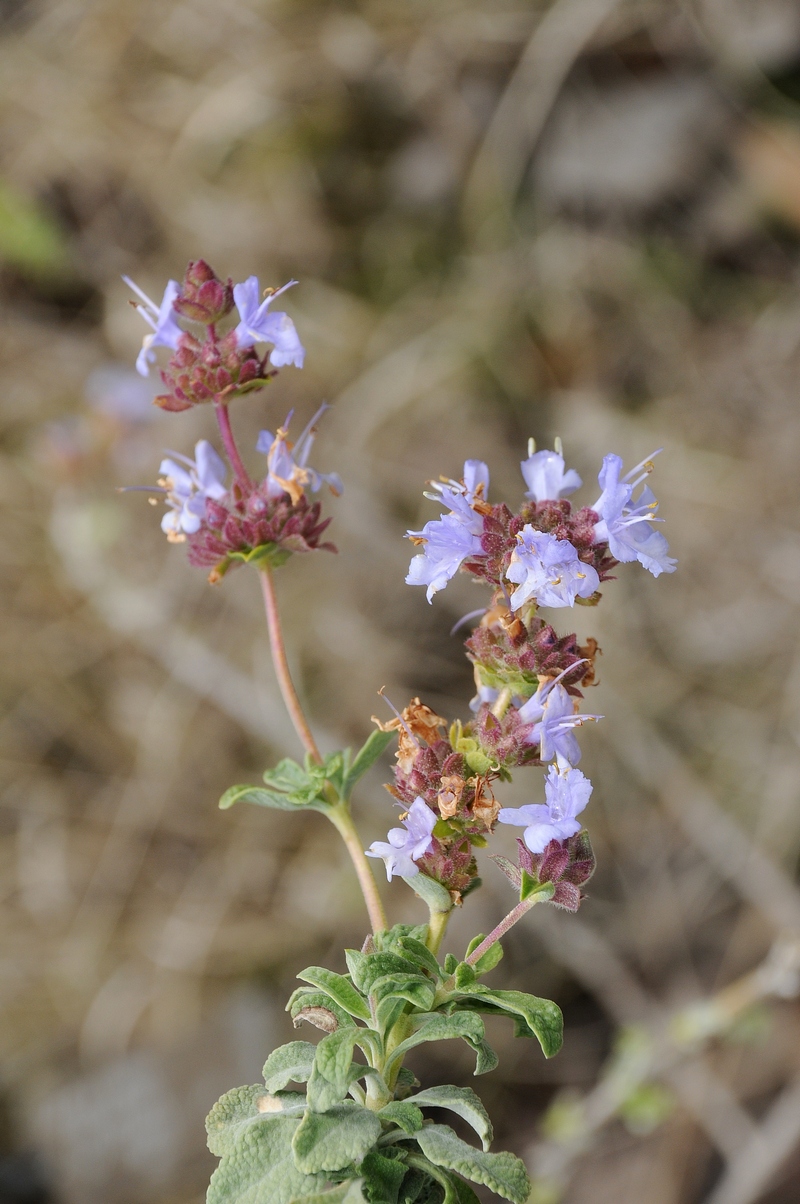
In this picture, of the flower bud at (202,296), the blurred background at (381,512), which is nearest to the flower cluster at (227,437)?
the flower bud at (202,296)

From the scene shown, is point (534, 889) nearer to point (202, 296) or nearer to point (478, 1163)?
point (478, 1163)

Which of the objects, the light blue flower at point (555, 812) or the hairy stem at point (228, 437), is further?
the hairy stem at point (228, 437)

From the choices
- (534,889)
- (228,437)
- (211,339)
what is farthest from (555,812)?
(211,339)

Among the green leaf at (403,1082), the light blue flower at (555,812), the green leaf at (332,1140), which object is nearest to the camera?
the green leaf at (332,1140)

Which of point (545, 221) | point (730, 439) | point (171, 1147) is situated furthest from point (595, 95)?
point (171, 1147)

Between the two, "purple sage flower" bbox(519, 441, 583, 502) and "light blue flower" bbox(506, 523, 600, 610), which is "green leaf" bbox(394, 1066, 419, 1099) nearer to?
"light blue flower" bbox(506, 523, 600, 610)

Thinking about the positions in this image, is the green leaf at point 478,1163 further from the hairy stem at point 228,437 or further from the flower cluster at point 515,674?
the hairy stem at point 228,437

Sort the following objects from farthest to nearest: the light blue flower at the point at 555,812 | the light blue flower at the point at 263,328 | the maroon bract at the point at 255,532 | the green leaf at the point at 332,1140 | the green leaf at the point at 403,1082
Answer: the maroon bract at the point at 255,532
the light blue flower at the point at 263,328
the green leaf at the point at 403,1082
the light blue flower at the point at 555,812
the green leaf at the point at 332,1140
